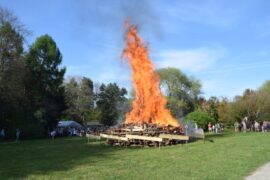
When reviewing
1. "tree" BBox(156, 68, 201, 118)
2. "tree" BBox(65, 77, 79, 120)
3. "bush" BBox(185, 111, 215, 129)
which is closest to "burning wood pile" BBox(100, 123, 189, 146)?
"bush" BBox(185, 111, 215, 129)

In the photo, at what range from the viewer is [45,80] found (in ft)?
225

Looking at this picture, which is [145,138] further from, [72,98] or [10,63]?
[72,98]

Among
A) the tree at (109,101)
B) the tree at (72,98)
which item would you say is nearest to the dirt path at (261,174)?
the tree at (72,98)

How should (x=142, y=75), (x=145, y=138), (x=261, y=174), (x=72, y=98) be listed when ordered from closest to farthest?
(x=261, y=174) → (x=145, y=138) → (x=142, y=75) → (x=72, y=98)

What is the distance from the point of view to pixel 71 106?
326 feet

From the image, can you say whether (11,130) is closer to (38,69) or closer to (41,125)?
(41,125)

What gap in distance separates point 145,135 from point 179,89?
209 ft

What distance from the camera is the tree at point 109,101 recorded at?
362 ft

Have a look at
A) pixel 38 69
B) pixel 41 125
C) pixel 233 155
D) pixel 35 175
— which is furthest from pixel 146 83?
pixel 38 69

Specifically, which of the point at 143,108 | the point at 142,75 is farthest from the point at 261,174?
the point at 143,108

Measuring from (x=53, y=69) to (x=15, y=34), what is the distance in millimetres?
21234

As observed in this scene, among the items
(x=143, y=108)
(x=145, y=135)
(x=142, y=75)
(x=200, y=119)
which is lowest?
(x=145, y=135)

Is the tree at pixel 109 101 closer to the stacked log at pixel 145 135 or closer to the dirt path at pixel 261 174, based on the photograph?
the stacked log at pixel 145 135

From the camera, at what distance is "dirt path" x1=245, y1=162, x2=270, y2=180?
13.3m
